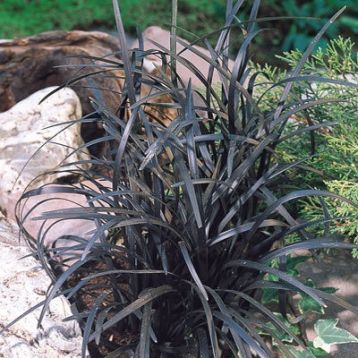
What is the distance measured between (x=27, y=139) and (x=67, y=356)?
49.4 inches

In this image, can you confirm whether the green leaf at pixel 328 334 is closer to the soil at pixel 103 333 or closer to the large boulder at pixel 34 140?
the soil at pixel 103 333

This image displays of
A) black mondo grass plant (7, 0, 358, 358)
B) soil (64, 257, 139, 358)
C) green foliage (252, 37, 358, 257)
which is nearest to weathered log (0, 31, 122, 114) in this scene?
green foliage (252, 37, 358, 257)

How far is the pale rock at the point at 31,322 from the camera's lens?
2176mm

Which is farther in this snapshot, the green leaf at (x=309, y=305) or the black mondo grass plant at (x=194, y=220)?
the green leaf at (x=309, y=305)

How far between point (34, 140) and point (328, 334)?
1542 millimetres

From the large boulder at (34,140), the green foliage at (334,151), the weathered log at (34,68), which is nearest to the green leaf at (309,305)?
the green foliage at (334,151)

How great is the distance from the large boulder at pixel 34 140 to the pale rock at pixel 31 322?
2.13 feet

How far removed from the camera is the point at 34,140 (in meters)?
3.21

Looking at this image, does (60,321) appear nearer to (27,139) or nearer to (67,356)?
(67,356)

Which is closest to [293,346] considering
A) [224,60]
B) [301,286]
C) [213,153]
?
[301,286]

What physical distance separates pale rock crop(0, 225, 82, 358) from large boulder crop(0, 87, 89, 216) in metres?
0.65

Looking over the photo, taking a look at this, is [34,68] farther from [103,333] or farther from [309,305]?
[309,305]

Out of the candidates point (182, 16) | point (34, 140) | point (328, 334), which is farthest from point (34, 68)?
point (182, 16)

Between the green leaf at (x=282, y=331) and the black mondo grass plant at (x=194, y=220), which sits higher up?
the black mondo grass plant at (x=194, y=220)
